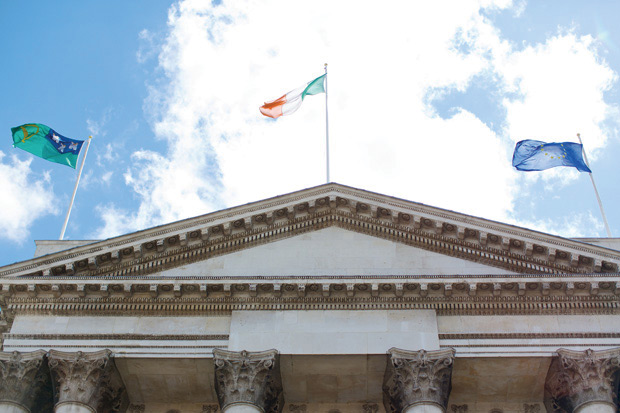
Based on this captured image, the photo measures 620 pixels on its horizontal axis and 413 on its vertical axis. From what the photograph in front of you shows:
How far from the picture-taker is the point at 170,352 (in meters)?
24.3

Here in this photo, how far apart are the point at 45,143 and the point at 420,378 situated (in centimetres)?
1846

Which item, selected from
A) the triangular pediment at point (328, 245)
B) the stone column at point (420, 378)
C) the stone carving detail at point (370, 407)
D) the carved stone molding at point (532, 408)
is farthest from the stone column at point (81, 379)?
the carved stone molding at point (532, 408)

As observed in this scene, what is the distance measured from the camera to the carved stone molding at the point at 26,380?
23172 mm

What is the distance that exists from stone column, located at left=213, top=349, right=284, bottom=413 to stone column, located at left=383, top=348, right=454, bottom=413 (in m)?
3.43

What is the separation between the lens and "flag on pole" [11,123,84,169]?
3325 centimetres

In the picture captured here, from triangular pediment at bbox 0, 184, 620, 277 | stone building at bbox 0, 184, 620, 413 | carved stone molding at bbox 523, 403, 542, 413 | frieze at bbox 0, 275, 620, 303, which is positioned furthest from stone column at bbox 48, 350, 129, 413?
carved stone molding at bbox 523, 403, 542, 413

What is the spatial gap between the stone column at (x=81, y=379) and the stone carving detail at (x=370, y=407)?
296 inches

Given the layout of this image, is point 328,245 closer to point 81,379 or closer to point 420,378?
point 420,378

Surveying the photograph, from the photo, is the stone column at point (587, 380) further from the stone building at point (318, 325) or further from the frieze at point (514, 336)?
the frieze at point (514, 336)

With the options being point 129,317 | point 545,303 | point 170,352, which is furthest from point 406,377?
point 129,317

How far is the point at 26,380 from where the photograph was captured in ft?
76.8

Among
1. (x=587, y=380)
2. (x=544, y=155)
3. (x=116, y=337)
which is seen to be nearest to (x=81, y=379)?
(x=116, y=337)

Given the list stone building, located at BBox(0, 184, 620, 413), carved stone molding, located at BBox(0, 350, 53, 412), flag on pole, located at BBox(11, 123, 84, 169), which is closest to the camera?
carved stone molding, located at BBox(0, 350, 53, 412)

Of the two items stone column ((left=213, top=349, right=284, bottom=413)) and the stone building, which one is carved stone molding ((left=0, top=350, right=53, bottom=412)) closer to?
the stone building
